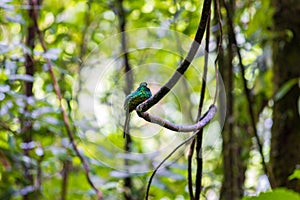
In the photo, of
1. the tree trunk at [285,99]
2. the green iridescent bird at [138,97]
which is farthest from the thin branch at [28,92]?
the green iridescent bird at [138,97]

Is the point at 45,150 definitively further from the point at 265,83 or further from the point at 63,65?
the point at 265,83

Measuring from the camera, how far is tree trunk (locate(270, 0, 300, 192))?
1.29 meters

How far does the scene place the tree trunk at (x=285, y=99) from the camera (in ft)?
4.23

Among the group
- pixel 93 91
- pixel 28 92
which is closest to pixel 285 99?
pixel 28 92

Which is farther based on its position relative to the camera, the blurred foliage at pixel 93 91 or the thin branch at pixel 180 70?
the blurred foliage at pixel 93 91

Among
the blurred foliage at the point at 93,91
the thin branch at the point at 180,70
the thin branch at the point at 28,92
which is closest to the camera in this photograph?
the thin branch at the point at 180,70

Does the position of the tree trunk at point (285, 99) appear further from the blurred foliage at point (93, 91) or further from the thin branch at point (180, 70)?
the thin branch at point (180, 70)

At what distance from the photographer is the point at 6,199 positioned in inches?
47.0

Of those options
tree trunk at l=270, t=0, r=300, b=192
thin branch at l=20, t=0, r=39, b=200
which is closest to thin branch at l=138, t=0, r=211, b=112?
thin branch at l=20, t=0, r=39, b=200

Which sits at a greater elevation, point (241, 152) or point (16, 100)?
point (16, 100)

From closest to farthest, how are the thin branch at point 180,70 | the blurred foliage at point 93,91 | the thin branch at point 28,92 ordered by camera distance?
the thin branch at point 180,70, the blurred foliage at point 93,91, the thin branch at point 28,92

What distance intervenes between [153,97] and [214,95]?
16 cm

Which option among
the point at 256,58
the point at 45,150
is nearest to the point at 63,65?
the point at 45,150

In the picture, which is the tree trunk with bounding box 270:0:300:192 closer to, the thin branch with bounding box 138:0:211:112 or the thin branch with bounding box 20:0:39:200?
the thin branch with bounding box 20:0:39:200
